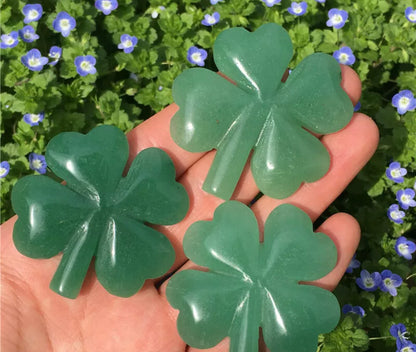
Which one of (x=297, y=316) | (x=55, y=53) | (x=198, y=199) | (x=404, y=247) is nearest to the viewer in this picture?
(x=297, y=316)

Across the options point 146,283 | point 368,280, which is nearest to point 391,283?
point 368,280

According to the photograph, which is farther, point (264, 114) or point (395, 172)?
point (395, 172)

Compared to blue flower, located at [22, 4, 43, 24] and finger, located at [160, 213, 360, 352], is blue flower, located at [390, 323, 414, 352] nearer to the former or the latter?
finger, located at [160, 213, 360, 352]

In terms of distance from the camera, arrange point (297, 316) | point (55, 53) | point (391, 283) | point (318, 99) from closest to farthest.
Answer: point (297, 316) → point (318, 99) → point (391, 283) → point (55, 53)

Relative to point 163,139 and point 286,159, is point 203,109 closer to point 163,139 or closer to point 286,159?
point 163,139

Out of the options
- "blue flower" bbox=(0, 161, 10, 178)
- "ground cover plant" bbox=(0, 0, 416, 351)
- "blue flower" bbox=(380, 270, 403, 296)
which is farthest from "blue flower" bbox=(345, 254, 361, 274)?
"blue flower" bbox=(0, 161, 10, 178)

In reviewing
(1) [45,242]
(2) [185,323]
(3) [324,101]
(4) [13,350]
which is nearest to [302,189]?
(3) [324,101]
